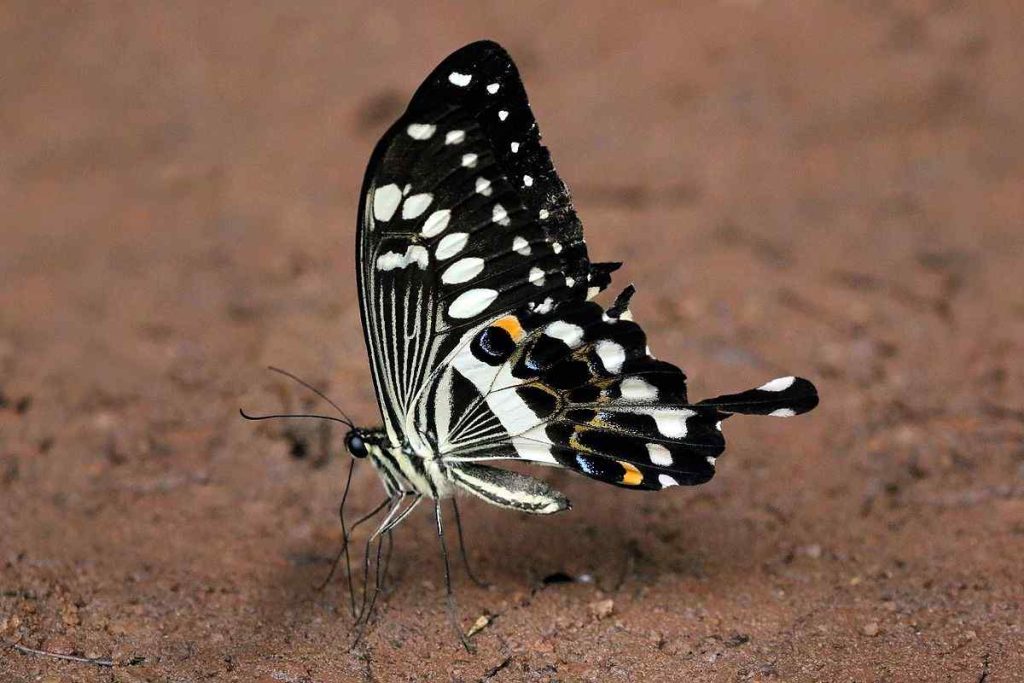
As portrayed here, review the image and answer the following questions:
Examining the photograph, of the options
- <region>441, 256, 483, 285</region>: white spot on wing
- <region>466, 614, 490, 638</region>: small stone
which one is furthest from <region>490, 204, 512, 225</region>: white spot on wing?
<region>466, 614, 490, 638</region>: small stone

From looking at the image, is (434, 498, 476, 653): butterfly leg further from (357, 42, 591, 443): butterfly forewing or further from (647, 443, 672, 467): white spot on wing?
(647, 443, 672, 467): white spot on wing

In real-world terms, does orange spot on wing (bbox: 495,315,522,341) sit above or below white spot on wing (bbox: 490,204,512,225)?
below

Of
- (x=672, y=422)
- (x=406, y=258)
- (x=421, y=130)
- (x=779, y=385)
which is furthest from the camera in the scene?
(x=672, y=422)

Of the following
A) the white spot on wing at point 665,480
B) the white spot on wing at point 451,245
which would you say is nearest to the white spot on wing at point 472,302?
the white spot on wing at point 451,245

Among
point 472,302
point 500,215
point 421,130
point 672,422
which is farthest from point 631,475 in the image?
point 421,130

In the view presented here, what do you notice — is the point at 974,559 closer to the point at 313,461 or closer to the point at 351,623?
the point at 351,623

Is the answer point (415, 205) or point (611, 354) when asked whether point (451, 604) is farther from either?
point (415, 205)
